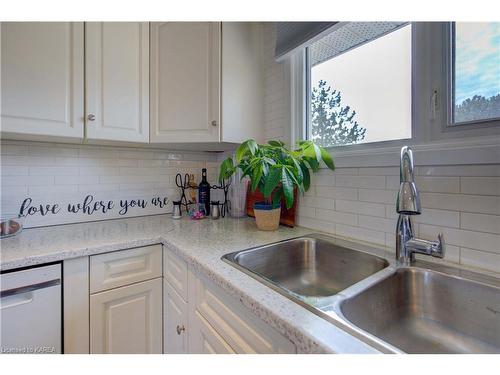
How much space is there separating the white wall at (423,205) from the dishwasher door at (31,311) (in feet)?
3.78

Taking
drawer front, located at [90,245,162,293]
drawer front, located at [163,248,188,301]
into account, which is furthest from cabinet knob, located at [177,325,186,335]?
drawer front, located at [90,245,162,293]

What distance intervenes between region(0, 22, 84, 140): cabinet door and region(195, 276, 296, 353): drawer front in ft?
3.34

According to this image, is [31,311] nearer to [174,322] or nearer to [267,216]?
[174,322]

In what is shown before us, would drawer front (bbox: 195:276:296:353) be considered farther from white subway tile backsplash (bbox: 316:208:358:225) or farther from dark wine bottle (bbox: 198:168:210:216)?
dark wine bottle (bbox: 198:168:210:216)

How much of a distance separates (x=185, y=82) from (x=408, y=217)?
130 centimetres

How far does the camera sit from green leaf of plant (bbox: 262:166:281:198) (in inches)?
40.6

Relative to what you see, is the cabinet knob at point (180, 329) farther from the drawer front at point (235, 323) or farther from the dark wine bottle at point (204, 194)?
the dark wine bottle at point (204, 194)

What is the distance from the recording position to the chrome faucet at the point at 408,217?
76 centimetres

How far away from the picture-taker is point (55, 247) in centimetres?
98

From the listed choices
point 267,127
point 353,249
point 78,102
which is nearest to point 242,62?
point 267,127

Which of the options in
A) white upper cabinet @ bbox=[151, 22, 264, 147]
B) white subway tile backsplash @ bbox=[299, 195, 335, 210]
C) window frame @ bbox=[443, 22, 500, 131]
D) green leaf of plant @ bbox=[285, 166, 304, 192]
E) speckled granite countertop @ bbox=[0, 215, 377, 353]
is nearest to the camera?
speckled granite countertop @ bbox=[0, 215, 377, 353]

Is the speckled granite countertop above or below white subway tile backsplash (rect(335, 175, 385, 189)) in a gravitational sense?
below

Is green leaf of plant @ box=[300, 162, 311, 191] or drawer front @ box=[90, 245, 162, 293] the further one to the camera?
green leaf of plant @ box=[300, 162, 311, 191]

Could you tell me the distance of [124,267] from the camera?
108 centimetres
